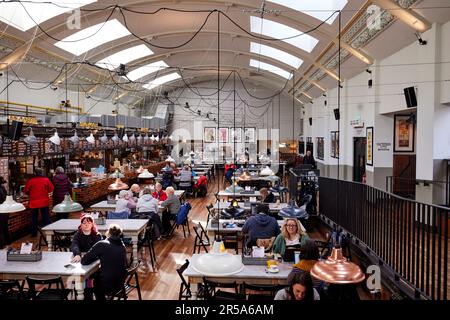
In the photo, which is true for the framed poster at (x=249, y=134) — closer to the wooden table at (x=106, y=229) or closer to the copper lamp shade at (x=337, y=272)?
the wooden table at (x=106, y=229)

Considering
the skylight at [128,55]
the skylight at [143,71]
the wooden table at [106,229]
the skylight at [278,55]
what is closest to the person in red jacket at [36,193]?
the wooden table at [106,229]

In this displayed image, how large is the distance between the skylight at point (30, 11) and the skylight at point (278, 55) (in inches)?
314

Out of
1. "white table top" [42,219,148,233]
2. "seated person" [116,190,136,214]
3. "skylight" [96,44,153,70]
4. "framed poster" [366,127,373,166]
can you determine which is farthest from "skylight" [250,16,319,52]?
"white table top" [42,219,148,233]

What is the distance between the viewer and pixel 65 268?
4309 mm

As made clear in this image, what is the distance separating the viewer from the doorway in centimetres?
1241

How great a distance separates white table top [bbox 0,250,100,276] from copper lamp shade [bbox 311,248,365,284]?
9.04ft

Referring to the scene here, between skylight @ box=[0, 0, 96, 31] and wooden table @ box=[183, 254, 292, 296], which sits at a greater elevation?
skylight @ box=[0, 0, 96, 31]

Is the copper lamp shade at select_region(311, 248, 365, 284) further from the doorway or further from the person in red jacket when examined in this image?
the doorway

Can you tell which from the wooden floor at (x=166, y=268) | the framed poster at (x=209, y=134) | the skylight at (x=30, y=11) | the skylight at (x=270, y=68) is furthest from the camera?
the framed poster at (x=209, y=134)

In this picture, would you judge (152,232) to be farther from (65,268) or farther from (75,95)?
(75,95)

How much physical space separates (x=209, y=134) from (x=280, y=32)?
13.1m

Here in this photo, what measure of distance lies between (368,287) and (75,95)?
45.6 feet

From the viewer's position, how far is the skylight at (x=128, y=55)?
15164 mm

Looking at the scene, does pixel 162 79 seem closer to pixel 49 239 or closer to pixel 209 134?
pixel 209 134
